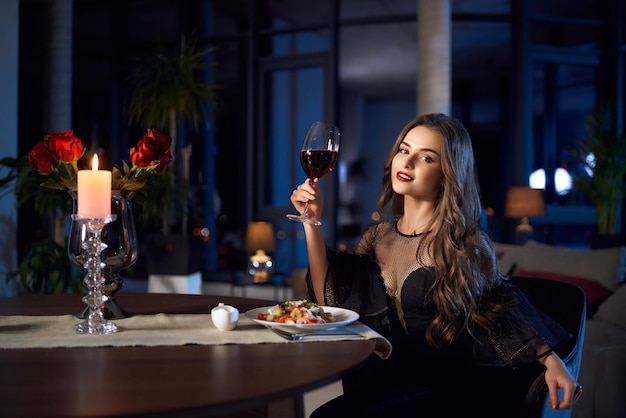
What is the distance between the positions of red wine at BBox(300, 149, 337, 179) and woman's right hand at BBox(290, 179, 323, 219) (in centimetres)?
3

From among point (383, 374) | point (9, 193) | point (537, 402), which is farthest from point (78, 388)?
point (9, 193)

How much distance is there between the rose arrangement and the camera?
4.49ft

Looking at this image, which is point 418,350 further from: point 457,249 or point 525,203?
point 525,203

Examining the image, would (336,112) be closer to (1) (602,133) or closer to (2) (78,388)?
(1) (602,133)

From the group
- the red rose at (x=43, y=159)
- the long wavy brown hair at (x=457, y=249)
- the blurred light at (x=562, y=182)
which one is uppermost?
the blurred light at (x=562, y=182)

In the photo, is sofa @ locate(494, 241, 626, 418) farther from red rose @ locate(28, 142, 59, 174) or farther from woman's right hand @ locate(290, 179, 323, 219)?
red rose @ locate(28, 142, 59, 174)

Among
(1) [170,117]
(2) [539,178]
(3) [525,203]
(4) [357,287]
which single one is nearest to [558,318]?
(4) [357,287]

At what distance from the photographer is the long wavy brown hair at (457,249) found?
1.44m

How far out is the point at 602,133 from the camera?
5.65 metres

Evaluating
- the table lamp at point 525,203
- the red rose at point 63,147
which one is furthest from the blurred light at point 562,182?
the red rose at point 63,147

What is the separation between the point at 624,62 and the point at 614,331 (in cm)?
Result: 454

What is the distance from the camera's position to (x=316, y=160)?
4.81 feet

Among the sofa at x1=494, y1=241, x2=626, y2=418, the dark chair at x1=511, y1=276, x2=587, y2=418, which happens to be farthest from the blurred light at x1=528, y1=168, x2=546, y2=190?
the dark chair at x1=511, y1=276, x2=587, y2=418

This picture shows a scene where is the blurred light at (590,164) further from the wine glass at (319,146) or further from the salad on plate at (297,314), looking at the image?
the salad on plate at (297,314)
